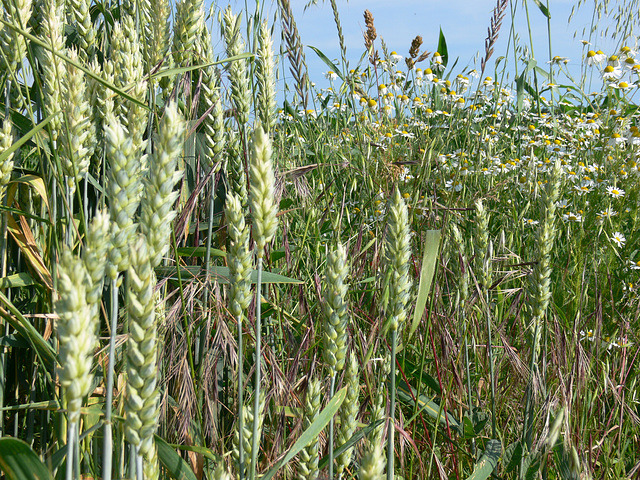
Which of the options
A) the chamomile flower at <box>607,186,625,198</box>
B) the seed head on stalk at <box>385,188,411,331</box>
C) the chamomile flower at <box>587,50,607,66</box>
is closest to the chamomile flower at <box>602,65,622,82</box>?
the chamomile flower at <box>587,50,607,66</box>

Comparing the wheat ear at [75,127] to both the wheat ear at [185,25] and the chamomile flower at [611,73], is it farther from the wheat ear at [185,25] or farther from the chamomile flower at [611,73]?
the chamomile flower at [611,73]

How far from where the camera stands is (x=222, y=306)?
1180 mm

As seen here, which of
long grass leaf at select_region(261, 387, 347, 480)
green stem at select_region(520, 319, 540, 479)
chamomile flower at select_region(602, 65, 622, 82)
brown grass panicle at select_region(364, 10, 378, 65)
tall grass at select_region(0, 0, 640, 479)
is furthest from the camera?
chamomile flower at select_region(602, 65, 622, 82)

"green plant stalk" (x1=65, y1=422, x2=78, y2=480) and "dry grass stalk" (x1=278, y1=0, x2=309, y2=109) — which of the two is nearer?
"green plant stalk" (x1=65, y1=422, x2=78, y2=480)

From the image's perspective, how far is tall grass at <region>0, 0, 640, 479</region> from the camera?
542 mm

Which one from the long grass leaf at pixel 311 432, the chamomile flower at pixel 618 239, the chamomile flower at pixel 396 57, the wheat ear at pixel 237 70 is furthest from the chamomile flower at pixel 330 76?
the long grass leaf at pixel 311 432

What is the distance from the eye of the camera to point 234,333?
128cm

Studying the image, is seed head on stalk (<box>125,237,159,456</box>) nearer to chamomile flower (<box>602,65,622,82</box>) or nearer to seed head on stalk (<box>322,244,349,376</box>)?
seed head on stalk (<box>322,244,349,376</box>)

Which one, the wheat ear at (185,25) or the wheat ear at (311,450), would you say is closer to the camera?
the wheat ear at (311,450)

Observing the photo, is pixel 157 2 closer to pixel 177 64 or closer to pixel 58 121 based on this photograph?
pixel 177 64

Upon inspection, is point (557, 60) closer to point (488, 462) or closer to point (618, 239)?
point (618, 239)

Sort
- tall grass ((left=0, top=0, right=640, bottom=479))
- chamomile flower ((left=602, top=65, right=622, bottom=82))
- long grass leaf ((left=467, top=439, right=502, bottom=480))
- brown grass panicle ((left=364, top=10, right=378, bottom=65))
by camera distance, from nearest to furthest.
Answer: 1. tall grass ((left=0, top=0, right=640, bottom=479))
2. long grass leaf ((left=467, top=439, right=502, bottom=480))
3. brown grass panicle ((left=364, top=10, right=378, bottom=65))
4. chamomile flower ((left=602, top=65, right=622, bottom=82))

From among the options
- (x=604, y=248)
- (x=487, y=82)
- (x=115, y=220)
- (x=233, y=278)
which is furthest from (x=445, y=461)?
(x=487, y=82)

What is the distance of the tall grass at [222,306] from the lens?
1.78 ft
